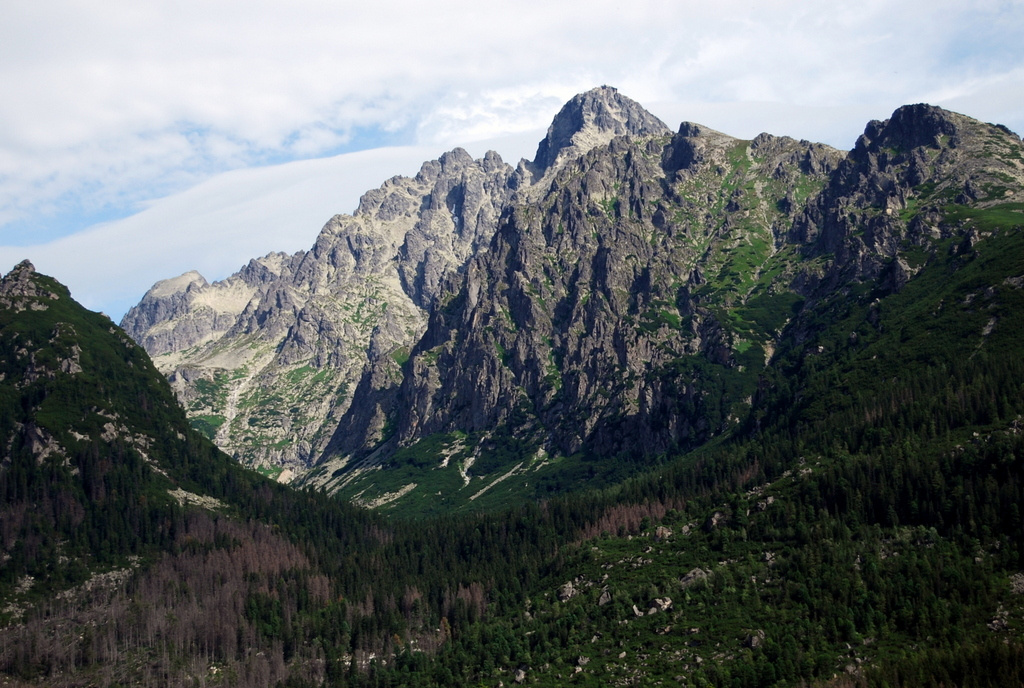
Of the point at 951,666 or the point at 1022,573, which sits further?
the point at 1022,573

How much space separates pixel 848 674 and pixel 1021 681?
31.9 metres

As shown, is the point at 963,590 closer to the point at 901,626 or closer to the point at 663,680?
the point at 901,626

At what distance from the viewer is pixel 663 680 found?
655 ft

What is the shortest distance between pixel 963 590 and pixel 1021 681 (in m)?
37.6

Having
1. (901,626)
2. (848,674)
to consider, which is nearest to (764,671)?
(848,674)

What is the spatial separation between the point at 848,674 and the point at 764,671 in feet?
52.8

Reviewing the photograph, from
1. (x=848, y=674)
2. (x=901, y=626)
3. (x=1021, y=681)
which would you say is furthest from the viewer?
(x=901, y=626)

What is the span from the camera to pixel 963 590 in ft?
650

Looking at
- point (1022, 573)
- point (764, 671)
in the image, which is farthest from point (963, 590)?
point (764, 671)

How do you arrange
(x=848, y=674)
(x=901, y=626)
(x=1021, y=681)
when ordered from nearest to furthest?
(x=1021, y=681), (x=848, y=674), (x=901, y=626)

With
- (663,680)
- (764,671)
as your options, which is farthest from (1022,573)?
(663,680)

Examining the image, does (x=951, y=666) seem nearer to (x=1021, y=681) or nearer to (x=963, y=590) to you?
(x=1021, y=681)

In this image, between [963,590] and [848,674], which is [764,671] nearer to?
[848,674]

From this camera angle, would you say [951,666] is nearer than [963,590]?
Yes
